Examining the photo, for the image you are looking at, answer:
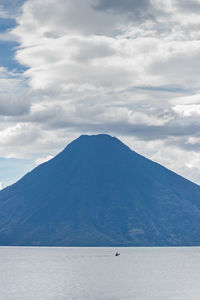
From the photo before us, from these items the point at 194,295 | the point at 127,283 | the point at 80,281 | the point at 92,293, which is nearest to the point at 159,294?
the point at 194,295

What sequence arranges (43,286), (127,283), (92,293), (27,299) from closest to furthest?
1. (27,299)
2. (92,293)
3. (43,286)
4. (127,283)

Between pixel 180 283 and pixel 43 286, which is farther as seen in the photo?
pixel 180 283

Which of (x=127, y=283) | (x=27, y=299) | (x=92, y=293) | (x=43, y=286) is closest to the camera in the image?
(x=27, y=299)

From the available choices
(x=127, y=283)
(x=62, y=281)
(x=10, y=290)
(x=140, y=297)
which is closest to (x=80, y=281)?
(x=62, y=281)

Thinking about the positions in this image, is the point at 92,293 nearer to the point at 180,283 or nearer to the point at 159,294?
the point at 159,294

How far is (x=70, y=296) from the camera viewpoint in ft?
494

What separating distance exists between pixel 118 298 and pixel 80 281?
51789 mm

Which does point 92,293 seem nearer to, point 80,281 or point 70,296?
point 70,296

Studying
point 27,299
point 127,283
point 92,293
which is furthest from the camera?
point 127,283

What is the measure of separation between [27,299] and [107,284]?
4835 cm

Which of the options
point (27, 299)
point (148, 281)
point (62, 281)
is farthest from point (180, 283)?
point (27, 299)

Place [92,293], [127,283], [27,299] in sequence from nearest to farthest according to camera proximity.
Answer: [27,299] → [92,293] → [127,283]

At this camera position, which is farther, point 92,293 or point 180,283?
point 180,283

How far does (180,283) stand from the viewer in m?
195
